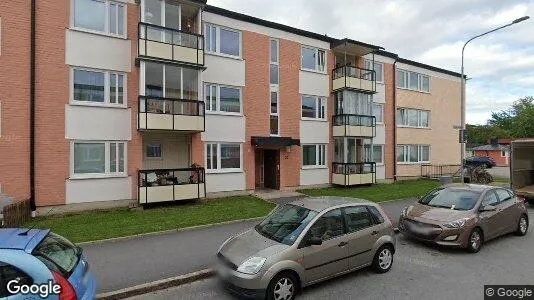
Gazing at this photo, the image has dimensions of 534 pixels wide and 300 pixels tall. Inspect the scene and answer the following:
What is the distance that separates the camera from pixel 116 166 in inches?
531

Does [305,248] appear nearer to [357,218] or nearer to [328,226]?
[328,226]

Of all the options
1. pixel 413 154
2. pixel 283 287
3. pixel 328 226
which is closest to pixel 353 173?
pixel 413 154

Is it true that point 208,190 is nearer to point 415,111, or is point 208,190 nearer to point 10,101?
point 10,101

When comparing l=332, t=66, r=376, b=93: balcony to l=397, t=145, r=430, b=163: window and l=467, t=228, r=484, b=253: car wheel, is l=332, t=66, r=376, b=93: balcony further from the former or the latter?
l=467, t=228, r=484, b=253: car wheel

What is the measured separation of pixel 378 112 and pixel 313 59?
22.5 feet

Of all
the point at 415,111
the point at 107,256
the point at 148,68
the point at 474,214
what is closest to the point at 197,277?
the point at 107,256

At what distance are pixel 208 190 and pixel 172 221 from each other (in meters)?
4.86

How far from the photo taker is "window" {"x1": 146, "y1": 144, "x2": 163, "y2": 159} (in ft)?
48.5

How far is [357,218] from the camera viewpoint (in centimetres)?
655

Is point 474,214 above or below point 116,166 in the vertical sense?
below

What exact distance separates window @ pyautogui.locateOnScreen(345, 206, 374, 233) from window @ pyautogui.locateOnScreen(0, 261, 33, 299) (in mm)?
5004

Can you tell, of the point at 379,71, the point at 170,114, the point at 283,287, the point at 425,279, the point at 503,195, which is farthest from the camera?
the point at 379,71

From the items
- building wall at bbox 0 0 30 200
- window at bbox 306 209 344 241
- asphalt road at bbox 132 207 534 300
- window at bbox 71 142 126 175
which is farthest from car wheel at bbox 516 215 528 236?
building wall at bbox 0 0 30 200

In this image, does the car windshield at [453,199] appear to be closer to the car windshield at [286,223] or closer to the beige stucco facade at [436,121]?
the car windshield at [286,223]
